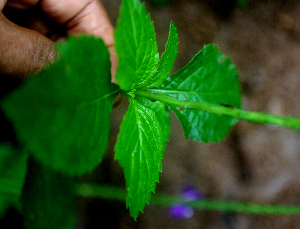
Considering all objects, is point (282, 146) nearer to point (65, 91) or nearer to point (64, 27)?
point (64, 27)

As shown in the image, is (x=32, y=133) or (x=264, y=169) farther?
(x=264, y=169)

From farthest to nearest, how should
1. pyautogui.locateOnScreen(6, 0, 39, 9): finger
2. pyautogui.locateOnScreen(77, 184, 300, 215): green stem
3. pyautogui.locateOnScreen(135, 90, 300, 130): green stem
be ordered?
pyautogui.locateOnScreen(77, 184, 300, 215): green stem → pyautogui.locateOnScreen(6, 0, 39, 9): finger → pyautogui.locateOnScreen(135, 90, 300, 130): green stem

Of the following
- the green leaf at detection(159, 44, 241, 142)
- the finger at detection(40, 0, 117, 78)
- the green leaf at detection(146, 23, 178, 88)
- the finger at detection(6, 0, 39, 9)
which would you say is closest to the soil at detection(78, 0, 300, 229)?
the finger at detection(40, 0, 117, 78)

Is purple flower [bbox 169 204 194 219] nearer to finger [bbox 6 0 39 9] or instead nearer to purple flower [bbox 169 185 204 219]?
purple flower [bbox 169 185 204 219]

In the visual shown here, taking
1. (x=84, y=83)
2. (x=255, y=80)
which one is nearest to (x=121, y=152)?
(x=84, y=83)

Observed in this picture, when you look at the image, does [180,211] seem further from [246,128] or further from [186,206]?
[246,128]

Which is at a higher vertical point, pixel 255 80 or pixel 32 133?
pixel 32 133
